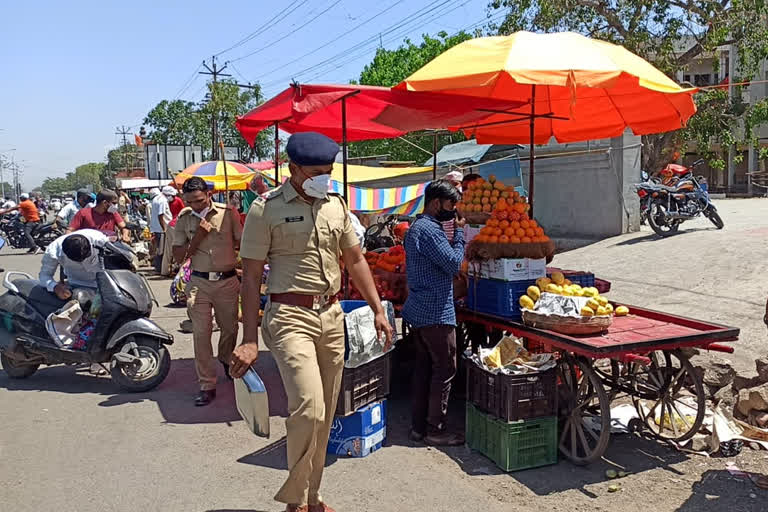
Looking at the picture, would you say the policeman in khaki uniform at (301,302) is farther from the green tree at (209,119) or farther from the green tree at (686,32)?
the green tree at (686,32)

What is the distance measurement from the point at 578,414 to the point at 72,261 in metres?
4.86

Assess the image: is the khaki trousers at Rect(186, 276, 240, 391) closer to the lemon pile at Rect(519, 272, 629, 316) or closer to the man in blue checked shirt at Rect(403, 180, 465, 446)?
the man in blue checked shirt at Rect(403, 180, 465, 446)

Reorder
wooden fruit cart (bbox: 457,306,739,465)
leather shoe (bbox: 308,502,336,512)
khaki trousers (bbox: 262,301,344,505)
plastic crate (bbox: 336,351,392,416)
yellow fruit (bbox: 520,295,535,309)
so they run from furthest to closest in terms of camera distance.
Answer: yellow fruit (bbox: 520,295,535,309) → plastic crate (bbox: 336,351,392,416) → wooden fruit cart (bbox: 457,306,739,465) → leather shoe (bbox: 308,502,336,512) → khaki trousers (bbox: 262,301,344,505)

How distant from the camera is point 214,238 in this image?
5949 millimetres

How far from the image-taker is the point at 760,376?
17.4ft

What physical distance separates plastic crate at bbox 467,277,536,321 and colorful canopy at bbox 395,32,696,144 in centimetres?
141

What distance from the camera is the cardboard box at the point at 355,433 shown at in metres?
4.76

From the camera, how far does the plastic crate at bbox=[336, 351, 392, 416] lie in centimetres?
466

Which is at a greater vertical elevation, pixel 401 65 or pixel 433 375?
pixel 401 65

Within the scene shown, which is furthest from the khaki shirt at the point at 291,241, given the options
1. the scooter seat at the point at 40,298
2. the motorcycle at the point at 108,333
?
the scooter seat at the point at 40,298

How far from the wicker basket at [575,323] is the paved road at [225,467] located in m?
0.95

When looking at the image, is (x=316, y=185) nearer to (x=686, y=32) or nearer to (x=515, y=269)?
(x=515, y=269)

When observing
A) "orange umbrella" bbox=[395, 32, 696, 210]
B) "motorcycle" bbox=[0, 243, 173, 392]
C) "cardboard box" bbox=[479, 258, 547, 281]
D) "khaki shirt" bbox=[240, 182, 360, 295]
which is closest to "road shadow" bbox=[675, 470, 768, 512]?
"cardboard box" bbox=[479, 258, 547, 281]

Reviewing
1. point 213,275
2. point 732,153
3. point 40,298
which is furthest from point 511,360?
point 732,153
